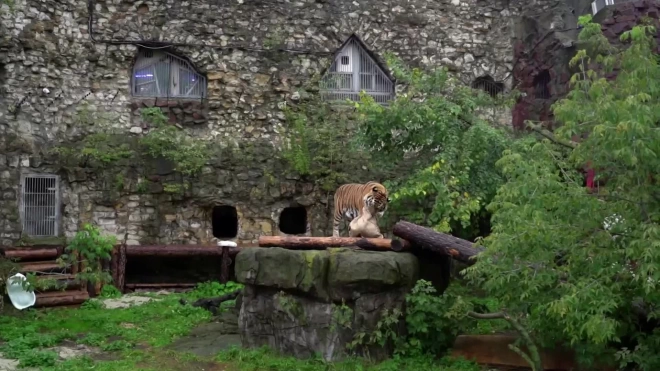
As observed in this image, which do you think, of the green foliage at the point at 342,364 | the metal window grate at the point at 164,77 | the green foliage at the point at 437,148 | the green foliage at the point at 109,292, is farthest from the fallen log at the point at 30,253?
the green foliage at the point at 437,148

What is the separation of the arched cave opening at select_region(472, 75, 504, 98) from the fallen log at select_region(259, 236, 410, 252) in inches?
344

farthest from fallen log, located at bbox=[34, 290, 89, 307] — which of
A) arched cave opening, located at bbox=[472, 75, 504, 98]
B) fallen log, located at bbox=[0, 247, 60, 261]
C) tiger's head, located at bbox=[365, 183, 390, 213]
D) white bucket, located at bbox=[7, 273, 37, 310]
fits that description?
arched cave opening, located at bbox=[472, 75, 504, 98]

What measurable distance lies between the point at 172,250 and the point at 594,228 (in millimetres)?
8977

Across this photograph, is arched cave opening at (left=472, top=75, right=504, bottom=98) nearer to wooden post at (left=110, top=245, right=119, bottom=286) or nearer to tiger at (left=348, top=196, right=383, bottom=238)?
tiger at (left=348, top=196, right=383, bottom=238)

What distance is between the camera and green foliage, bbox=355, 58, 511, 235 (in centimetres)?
1262

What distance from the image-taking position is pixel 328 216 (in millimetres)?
15289

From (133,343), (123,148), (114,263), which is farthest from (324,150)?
(133,343)

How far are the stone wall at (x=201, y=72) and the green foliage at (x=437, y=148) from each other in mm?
2399

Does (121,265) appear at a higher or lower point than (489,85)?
lower

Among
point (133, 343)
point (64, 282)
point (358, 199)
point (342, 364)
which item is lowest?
point (133, 343)

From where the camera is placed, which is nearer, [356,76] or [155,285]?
[155,285]

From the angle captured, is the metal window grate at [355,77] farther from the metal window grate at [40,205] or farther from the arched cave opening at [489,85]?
the metal window grate at [40,205]

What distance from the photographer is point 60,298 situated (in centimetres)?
1197

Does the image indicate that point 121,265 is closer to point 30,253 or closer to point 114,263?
point 114,263
